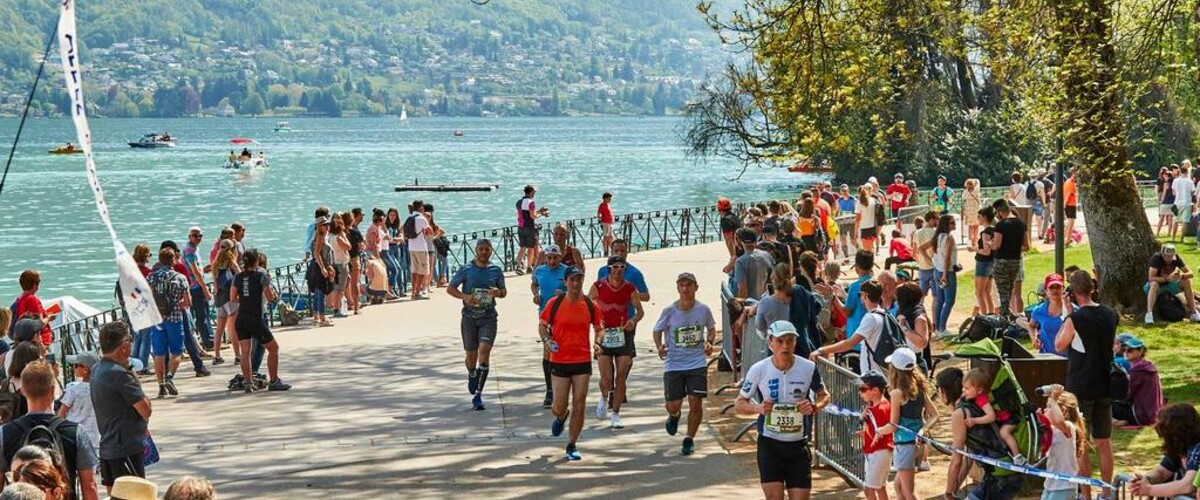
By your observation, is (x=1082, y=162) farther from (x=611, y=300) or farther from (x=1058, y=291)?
(x=611, y=300)

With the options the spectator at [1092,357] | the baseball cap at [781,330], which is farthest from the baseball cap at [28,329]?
the spectator at [1092,357]

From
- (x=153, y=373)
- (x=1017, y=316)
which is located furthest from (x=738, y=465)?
(x=153, y=373)

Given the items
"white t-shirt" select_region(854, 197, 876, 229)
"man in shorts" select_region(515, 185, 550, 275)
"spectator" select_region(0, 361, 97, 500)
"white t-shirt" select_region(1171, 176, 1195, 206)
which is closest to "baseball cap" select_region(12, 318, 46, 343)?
"spectator" select_region(0, 361, 97, 500)

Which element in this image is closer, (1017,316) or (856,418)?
(856,418)

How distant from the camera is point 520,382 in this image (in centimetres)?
1741

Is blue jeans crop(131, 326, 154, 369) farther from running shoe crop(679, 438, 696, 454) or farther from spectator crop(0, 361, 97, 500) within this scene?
spectator crop(0, 361, 97, 500)

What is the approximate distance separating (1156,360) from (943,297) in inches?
123

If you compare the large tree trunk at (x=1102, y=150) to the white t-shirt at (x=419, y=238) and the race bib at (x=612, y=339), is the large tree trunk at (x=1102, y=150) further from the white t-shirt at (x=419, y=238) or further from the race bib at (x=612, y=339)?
the white t-shirt at (x=419, y=238)

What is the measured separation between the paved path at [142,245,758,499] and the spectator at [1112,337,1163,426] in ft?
10.0

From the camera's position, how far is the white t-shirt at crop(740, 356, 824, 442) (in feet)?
33.5

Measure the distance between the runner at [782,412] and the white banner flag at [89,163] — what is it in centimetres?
379

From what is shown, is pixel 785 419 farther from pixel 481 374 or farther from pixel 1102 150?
pixel 1102 150

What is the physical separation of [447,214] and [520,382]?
192 ft

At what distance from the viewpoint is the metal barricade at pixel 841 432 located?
1147 centimetres
